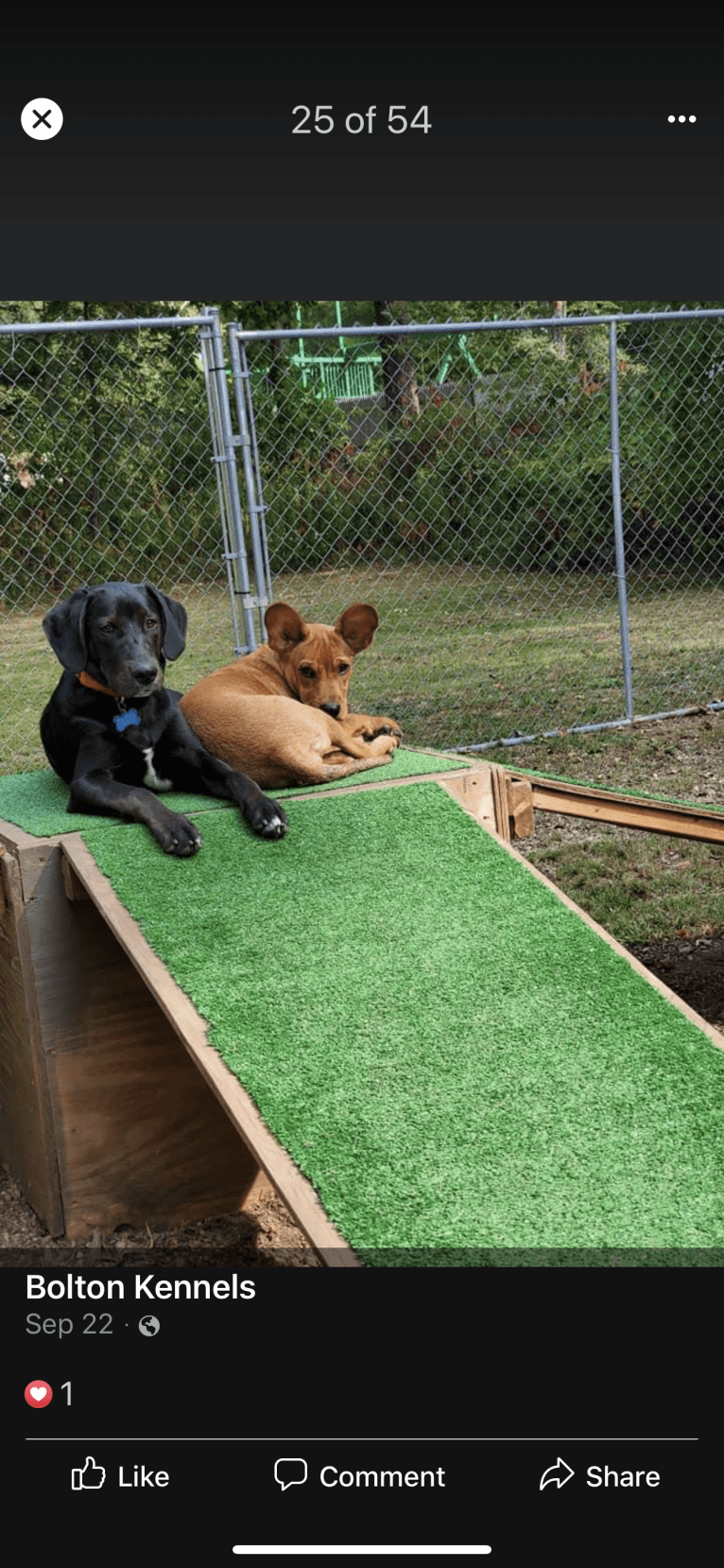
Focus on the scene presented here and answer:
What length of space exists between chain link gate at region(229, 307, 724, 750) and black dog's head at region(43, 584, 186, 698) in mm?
3467

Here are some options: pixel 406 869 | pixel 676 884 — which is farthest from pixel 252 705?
pixel 676 884

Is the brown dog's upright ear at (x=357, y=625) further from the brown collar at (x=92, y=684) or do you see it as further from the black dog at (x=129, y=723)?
the brown collar at (x=92, y=684)

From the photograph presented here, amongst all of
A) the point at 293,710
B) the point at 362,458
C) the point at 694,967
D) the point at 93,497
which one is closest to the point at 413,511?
the point at 362,458

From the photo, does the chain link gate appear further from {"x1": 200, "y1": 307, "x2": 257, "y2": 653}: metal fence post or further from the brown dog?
the brown dog

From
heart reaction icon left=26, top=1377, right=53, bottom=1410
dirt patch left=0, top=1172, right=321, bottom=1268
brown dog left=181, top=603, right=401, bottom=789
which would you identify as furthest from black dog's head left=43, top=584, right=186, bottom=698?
heart reaction icon left=26, top=1377, right=53, bottom=1410

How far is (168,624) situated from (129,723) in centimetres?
34

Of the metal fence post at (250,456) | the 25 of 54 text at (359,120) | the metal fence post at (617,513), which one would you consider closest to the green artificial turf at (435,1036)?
the 25 of 54 text at (359,120)

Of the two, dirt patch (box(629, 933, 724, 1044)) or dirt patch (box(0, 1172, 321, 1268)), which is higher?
dirt patch (box(629, 933, 724, 1044))

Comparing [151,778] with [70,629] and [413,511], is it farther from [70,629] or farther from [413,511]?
[413,511]

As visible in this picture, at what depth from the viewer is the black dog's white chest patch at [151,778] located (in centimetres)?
434

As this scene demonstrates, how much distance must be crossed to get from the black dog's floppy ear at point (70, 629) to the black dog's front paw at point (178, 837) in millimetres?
612

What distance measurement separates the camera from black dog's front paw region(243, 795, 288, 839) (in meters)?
4.00

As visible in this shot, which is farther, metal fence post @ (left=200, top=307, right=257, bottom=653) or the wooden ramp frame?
metal fence post @ (left=200, top=307, right=257, bottom=653)

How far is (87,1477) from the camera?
1.63 m
